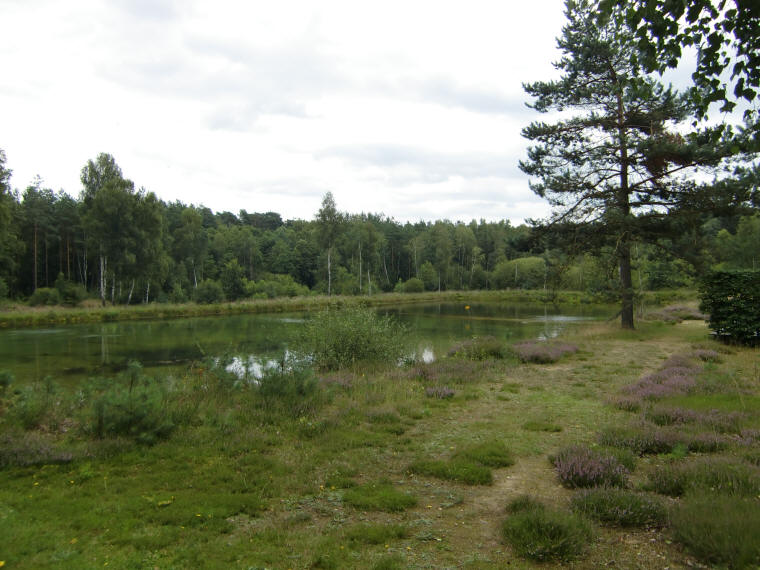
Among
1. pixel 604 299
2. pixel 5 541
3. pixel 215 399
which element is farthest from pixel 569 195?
pixel 5 541

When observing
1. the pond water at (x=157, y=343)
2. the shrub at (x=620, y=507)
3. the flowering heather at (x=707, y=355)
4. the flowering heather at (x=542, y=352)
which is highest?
the shrub at (x=620, y=507)

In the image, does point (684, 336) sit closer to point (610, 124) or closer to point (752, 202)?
point (752, 202)

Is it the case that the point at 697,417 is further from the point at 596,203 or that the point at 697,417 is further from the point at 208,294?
the point at 208,294

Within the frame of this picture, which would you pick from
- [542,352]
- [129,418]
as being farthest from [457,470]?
[542,352]

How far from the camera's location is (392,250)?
10106 centimetres

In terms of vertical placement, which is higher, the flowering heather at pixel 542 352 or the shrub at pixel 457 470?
the shrub at pixel 457 470

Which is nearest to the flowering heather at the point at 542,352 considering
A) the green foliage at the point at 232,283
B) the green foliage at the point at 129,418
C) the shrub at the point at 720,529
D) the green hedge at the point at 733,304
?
the green hedge at the point at 733,304

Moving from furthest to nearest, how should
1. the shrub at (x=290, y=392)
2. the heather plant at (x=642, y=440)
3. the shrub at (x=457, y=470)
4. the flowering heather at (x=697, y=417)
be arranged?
the shrub at (x=290, y=392) < the flowering heather at (x=697, y=417) < the heather plant at (x=642, y=440) < the shrub at (x=457, y=470)

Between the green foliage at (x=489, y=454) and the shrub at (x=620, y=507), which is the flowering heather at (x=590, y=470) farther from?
the green foliage at (x=489, y=454)

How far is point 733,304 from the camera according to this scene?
1655 centimetres

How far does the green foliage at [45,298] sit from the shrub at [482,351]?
155 feet

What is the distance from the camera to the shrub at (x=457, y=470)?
577 centimetres

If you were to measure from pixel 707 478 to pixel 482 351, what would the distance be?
1125cm

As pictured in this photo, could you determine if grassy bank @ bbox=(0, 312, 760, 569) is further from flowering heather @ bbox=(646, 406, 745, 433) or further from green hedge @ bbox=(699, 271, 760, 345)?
green hedge @ bbox=(699, 271, 760, 345)
